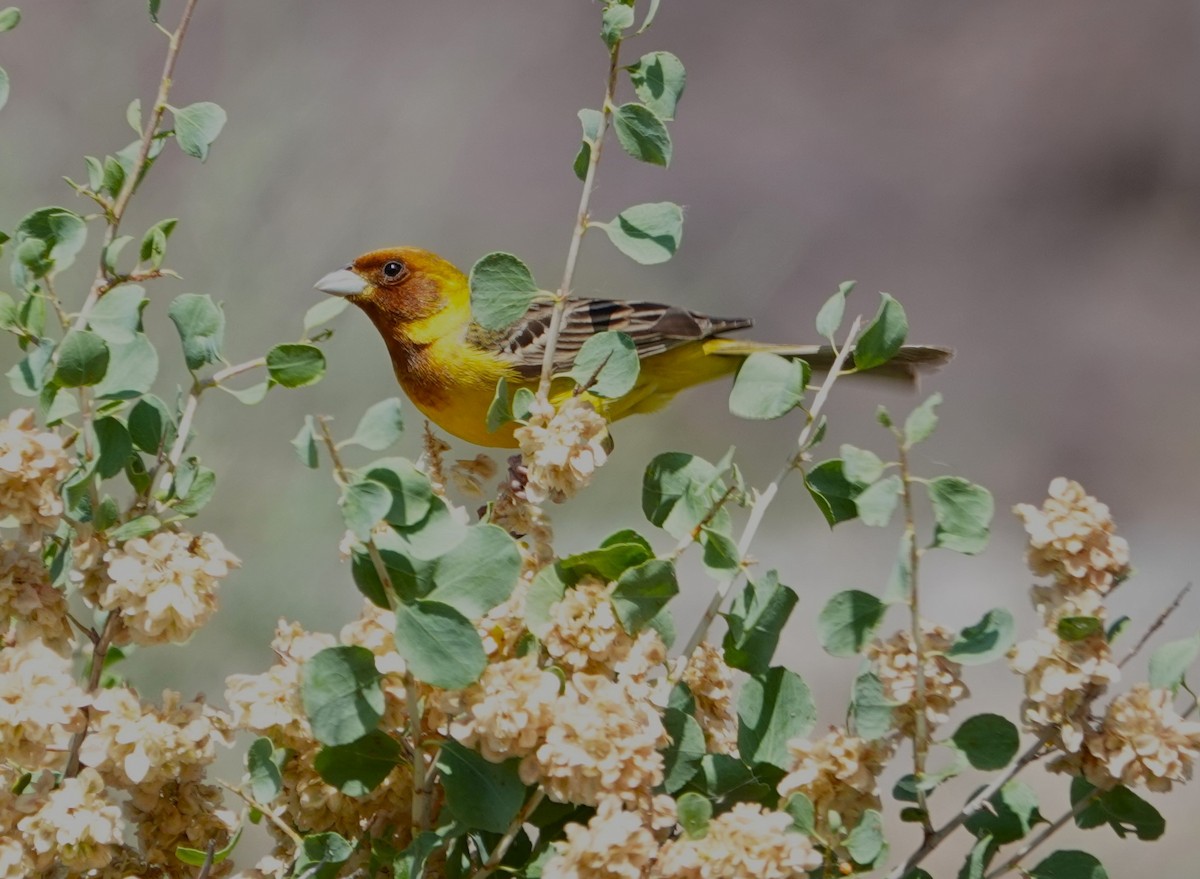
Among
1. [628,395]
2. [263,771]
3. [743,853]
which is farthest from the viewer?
[628,395]

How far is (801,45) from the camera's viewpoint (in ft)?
18.0

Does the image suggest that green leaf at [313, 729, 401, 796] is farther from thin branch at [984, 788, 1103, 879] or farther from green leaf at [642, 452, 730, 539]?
thin branch at [984, 788, 1103, 879]

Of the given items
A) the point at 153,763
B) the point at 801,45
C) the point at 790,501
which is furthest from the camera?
the point at 801,45

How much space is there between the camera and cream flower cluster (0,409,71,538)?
753mm

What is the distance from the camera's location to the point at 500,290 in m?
0.87

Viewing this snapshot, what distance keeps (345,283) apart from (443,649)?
1.58 meters

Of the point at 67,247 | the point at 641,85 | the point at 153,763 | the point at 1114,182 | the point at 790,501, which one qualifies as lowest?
the point at 790,501

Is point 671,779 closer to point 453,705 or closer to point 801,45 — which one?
point 453,705

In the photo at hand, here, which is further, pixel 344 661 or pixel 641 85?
pixel 641 85

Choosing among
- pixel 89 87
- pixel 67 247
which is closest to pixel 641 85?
pixel 67 247

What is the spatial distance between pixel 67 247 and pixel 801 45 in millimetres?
4919

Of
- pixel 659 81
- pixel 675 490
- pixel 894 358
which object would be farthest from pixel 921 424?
pixel 894 358

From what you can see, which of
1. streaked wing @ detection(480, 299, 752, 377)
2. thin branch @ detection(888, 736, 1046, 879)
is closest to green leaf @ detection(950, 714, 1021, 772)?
thin branch @ detection(888, 736, 1046, 879)

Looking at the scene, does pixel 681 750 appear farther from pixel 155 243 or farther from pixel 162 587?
pixel 155 243
